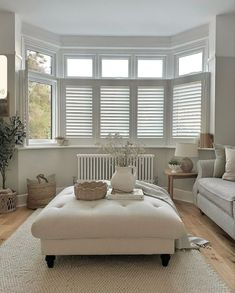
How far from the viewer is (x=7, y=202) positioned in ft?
14.6

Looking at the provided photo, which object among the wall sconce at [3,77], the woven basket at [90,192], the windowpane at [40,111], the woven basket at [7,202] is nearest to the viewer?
the wall sconce at [3,77]

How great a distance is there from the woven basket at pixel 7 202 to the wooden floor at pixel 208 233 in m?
0.10

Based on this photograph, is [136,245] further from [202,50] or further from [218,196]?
[202,50]

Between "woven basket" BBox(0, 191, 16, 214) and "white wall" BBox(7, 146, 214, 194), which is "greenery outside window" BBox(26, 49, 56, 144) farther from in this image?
"woven basket" BBox(0, 191, 16, 214)

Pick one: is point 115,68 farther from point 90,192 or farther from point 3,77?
point 3,77

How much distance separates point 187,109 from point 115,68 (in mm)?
1559

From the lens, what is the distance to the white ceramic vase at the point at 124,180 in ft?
10.1

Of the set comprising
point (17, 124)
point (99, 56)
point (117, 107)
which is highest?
point (99, 56)

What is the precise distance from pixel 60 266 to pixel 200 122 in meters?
3.51

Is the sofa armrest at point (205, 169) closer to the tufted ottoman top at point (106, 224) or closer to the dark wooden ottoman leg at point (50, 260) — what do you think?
the tufted ottoman top at point (106, 224)

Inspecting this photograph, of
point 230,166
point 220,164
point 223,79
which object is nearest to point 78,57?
point 223,79

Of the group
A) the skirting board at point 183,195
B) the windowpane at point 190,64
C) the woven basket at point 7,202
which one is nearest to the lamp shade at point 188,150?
the skirting board at point 183,195

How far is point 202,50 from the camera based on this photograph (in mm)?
5273

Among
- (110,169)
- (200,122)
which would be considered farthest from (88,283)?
(200,122)
